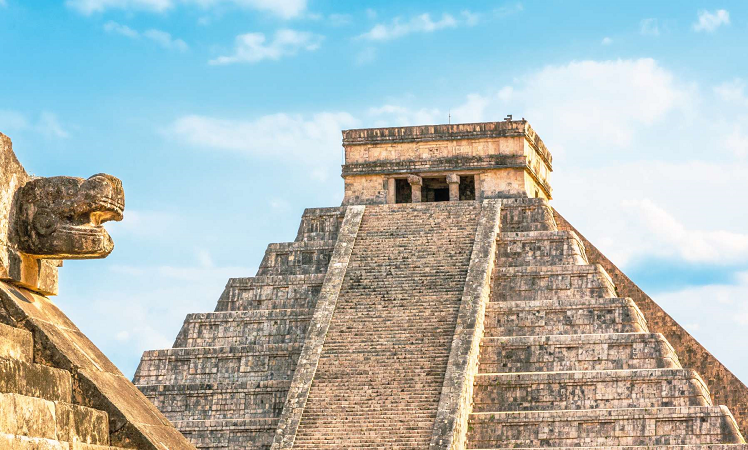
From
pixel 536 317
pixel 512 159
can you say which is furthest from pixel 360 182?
pixel 536 317

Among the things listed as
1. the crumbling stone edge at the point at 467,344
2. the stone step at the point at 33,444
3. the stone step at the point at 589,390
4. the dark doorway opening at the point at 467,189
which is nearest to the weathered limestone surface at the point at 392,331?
the crumbling stone edge at the point at 467,344

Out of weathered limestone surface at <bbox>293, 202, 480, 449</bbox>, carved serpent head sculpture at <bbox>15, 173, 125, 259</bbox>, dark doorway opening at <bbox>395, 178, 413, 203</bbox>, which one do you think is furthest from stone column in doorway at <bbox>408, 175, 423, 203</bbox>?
carved serpent head sculpture at <bbox>15, 173, 125, 259</bbox>

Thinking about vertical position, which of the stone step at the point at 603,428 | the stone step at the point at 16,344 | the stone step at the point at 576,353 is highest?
the stone step at the point at 576,353

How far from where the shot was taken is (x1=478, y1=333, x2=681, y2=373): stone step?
2300 centimetres

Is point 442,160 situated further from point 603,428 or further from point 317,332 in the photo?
point 603,428

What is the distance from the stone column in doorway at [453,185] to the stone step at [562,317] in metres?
4.48

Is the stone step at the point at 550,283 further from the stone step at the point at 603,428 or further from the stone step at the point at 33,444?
the stone step at the point at 33,444

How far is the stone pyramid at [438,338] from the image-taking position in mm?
21875

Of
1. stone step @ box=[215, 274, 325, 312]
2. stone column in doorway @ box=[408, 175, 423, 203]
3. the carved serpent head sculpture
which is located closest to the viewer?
the carved serpent head sculpture

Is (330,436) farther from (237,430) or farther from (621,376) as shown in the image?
(621,376)

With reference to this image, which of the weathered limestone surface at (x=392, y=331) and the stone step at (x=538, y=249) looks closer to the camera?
the weathered limestone surface at (x=392, y=331)

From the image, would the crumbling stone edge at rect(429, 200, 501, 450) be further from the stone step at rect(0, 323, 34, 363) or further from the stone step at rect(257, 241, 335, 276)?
the stone step at rect(0, 323, 34, 363)

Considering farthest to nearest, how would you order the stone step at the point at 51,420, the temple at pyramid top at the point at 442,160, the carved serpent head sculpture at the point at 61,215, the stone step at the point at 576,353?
the temple at pyramid top at the point at 442,160
the stone step at the point at 576,353
the carved serpent head sculpture at the point at 61,215
the stone step at the point at 51,420

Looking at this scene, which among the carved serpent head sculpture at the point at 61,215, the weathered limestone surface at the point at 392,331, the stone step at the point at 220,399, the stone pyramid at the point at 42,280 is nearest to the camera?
the stone pyramid at the point at 42,280
